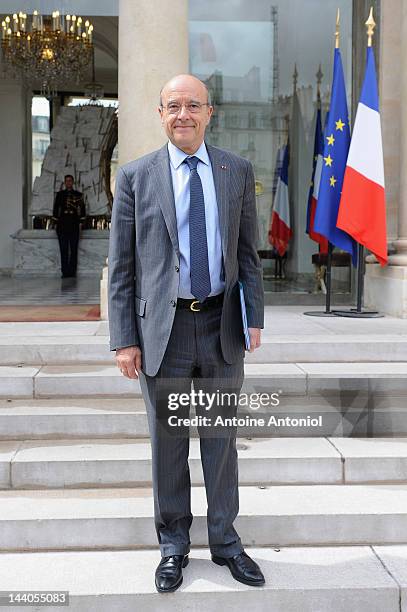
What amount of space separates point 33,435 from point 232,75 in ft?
26.6

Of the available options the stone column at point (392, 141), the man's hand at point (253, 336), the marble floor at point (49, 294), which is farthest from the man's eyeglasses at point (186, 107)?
the marble floor at point (49, 294)

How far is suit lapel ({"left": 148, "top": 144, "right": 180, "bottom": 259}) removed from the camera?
8.96 feet

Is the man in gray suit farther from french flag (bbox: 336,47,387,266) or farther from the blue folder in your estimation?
french flag (bbox: 336,47,387,266)

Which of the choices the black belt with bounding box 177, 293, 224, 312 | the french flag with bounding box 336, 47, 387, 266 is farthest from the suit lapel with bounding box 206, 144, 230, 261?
the french flag with bounding box 336, 47, 387, 266

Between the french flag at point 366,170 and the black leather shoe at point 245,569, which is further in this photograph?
the french flag at point 366,170

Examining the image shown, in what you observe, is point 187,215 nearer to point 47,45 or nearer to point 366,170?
point 366,170

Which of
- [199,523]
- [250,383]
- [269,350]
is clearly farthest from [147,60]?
[199,523]

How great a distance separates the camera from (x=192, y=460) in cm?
380

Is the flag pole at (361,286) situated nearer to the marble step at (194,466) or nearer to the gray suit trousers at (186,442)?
the marble step at (194,466)

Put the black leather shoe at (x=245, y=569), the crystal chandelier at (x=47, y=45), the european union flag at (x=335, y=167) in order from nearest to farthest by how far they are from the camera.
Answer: the black leather shoe at (x=245, y=569) → the european union flag at (x=335, y=167) → the crystal chandelier at (x=47, y=45)

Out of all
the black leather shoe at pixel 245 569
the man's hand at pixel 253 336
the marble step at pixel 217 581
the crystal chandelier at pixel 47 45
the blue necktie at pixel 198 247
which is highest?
the crystal chandelier at pixel 47 45

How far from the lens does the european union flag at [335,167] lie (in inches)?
279

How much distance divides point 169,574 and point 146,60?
477 cm

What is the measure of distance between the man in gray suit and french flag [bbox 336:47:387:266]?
413cm
